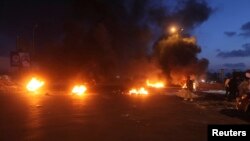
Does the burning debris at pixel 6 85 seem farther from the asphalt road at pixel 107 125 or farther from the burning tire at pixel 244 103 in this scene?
the burning tire at pixel 244 103

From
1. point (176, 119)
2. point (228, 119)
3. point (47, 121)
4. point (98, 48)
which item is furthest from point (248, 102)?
point (98, 48)

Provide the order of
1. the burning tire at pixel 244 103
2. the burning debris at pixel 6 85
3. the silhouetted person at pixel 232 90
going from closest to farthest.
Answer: the burning tire at pixel 244 103
the silhouetted person at pixel 232 90
the burning debris at pixel 6 85

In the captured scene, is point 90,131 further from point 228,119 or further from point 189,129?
point 228,119

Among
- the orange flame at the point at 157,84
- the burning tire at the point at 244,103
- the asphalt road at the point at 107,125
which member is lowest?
the asphalt road at the point at 107,125

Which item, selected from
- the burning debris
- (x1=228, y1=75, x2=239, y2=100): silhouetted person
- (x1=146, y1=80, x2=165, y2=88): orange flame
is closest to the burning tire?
(x1=228, y1=75, x2=239, y2=100): silhouetted person

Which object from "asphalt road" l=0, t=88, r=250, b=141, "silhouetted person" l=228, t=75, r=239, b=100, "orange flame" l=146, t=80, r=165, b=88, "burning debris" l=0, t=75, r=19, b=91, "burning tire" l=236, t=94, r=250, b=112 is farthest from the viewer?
"orange flame" l=146, t=80, r=165, b=88

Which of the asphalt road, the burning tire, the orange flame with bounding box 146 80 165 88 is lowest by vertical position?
the asphalt road

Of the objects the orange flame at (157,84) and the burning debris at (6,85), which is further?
the orange flame at (157,84)

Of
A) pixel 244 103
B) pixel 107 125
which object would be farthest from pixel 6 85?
pixel 107 125

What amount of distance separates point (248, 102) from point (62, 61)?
69.8 m

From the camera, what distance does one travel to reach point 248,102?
20141 millimetres

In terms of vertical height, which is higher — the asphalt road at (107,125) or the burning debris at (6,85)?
the burning debris at (6,85)

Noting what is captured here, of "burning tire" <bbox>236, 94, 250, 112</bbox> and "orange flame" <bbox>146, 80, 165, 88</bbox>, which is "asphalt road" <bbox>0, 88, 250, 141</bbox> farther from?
"orange flame" <bbox>146, 80, 165, 88</bbox>

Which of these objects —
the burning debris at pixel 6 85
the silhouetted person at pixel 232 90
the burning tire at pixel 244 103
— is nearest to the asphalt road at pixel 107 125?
the burning tire at pixel 244 103
